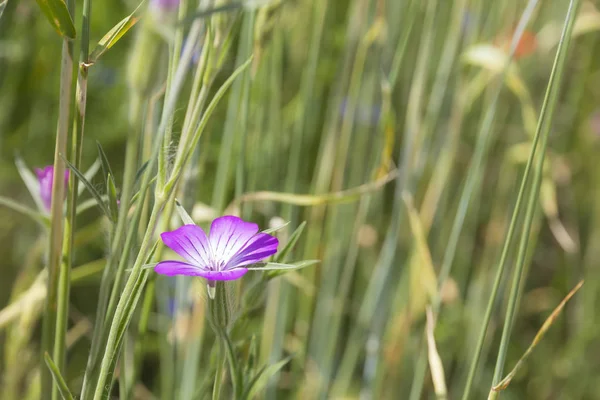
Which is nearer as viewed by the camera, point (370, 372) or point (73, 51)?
point (73, 51)

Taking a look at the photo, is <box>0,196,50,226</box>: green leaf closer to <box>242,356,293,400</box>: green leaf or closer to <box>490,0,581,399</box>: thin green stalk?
<box>242,356,293,400</box>: green leaf

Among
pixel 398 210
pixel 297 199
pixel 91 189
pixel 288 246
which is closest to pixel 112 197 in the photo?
pixel 91 189

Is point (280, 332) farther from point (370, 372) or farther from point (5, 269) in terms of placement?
point (5, 269)

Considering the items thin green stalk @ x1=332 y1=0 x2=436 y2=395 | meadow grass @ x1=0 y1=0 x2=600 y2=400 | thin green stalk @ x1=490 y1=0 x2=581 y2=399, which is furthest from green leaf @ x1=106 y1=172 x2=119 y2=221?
thin green stalk @ x1=332 y1=0 x2=436 y2=395

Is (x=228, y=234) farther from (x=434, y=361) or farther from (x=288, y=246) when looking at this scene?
(x=434, y=361)

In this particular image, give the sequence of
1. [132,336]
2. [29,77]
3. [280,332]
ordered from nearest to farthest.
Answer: [132,336] < [280,332] < [29,77]

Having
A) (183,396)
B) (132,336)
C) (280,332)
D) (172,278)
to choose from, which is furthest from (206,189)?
(132,336)

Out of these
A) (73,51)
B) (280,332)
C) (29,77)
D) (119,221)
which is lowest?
(280,332)
